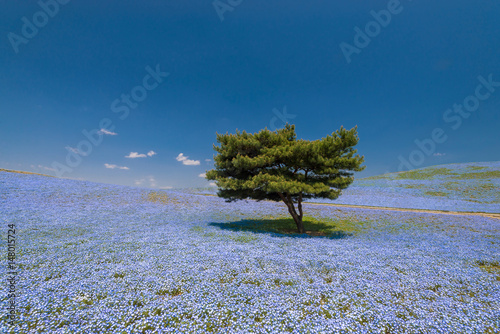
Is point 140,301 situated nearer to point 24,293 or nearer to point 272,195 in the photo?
point 24,293

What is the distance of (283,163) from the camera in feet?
53.8

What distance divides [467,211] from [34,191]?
55.2 metres

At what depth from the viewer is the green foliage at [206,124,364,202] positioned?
1440cm

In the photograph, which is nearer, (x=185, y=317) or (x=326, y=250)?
(x=185, y=317)

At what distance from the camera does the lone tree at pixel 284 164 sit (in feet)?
47.2

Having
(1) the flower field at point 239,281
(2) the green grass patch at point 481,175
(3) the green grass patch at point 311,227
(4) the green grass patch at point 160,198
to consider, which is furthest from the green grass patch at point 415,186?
(4) the green grass patch at point 160,198

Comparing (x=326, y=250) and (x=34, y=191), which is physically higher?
(x=34, y=191)

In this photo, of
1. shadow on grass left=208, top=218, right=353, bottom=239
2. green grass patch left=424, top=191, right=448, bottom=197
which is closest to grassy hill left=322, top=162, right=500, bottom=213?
green grass patch left=424, top=191, right=448, bottom=197

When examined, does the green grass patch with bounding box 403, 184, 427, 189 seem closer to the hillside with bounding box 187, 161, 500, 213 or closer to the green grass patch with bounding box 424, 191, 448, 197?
the hillside with bounding box 187, 161, 500, 213

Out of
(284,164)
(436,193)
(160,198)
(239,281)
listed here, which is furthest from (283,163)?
(436,193)

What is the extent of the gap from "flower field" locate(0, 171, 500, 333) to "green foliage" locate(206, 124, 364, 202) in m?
3.84

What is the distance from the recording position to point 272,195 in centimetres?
1766

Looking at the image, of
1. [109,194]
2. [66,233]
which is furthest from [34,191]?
[66,233]

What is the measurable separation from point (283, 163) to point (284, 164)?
0.12 m
